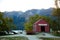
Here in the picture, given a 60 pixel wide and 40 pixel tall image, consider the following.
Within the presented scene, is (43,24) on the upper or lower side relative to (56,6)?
lower

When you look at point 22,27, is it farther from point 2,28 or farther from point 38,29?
point 2,28

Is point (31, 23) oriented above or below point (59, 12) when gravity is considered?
below

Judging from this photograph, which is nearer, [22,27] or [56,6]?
[56,6]

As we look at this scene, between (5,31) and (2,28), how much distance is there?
173 cm

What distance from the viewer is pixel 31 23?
4503cm

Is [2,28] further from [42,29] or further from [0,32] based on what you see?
[42,29]

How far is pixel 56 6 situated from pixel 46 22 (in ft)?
26.4

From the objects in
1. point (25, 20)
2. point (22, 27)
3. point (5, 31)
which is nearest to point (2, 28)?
point (5, 31)

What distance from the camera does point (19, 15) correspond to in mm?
54062

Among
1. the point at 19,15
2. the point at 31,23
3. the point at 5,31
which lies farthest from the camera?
the point at 19,15

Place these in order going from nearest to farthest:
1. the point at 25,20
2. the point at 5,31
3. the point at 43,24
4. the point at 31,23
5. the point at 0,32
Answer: the point at 0,32
the point at 5,31
the point at 43,24
the point at 31,23
the point at 25,20

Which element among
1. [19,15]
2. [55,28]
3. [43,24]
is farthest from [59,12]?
[19,15]

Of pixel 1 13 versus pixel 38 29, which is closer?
pixel 1 13

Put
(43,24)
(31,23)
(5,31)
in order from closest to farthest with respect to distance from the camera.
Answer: (5,31)
(43,24)
(31,23)
